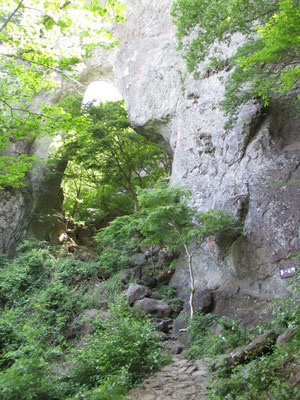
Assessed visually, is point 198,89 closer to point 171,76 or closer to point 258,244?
point 171,76

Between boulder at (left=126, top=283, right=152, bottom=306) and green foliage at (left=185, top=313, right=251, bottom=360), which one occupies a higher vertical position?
boulder at (left=126, top=283, right=152, bottom=306)

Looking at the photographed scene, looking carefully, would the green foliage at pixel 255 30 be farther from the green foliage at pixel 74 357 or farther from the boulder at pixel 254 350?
the green foliage at pixel 74 357

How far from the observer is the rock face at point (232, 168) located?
873cm

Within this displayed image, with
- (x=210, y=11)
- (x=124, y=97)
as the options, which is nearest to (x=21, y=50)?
(x=210, y=11)

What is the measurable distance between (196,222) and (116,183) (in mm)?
8838

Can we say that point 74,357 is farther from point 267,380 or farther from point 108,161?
point 108,161

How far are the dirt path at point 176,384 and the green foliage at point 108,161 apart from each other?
10698 mm

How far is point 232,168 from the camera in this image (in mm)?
10977

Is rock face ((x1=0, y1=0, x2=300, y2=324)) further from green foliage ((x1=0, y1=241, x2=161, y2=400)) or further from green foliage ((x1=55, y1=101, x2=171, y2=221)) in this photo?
green foliage ((x1=0, y1=241, x2=161, y2=400))

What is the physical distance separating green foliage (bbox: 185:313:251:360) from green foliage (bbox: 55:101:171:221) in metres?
8.46

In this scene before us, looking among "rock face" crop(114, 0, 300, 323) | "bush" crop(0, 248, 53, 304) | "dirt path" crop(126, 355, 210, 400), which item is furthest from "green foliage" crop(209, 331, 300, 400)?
"bush" crop(0, 248, 53, 304)

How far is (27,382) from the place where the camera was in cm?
454

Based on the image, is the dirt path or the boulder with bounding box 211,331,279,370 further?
the dirt path

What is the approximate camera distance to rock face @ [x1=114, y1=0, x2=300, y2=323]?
873cm
